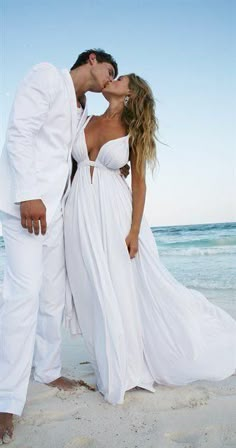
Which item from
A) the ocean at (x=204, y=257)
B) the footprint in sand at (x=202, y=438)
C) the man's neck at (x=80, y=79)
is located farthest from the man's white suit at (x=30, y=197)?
the ocean at (x=204, y=257)

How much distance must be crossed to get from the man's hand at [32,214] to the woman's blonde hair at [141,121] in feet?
2.47

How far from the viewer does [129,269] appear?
9.48ft

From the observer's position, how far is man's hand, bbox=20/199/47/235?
238 cm

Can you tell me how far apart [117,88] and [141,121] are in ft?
0.88

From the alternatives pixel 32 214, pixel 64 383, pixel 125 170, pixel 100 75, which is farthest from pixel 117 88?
pixel 64 383

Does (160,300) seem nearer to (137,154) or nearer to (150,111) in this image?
(137,154)

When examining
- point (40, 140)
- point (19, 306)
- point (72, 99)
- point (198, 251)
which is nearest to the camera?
point (19, 306)

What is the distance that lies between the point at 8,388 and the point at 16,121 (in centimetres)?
135

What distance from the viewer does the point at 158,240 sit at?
18.7 metres

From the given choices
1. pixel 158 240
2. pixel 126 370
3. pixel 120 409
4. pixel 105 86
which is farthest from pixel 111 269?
pixel 158 240

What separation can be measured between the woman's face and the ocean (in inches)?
131

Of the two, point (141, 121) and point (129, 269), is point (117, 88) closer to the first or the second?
point (141, 121)

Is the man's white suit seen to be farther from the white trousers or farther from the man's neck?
the man's neck

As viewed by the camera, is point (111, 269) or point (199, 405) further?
point (111, 269)
